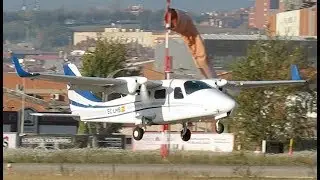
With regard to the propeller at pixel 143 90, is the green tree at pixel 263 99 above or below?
below

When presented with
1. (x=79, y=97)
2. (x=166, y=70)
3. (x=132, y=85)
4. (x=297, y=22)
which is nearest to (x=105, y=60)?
(x=166, y=70)

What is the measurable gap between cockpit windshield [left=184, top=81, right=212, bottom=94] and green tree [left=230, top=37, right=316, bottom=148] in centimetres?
1573

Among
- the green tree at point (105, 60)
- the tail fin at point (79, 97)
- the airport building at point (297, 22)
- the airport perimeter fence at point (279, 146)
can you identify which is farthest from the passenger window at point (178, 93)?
the airport building at point (297, 22)

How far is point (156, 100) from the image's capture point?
4303 centimetres

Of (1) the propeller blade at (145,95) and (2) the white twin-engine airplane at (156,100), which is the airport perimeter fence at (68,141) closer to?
(2) the white twin-engine airplane at (156,100)

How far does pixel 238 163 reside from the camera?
44031 millimetres

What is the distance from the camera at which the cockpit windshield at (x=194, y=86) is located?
41938 mm

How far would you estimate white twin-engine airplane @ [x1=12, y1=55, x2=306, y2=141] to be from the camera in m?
41.0

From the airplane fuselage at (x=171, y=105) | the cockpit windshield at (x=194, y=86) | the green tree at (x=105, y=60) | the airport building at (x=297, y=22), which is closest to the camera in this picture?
the airplane fuselage at (x=171, y=105)

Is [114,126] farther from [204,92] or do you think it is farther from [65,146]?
[204,92]

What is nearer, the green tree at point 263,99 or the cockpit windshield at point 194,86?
the cockpit windshield at point 194,86

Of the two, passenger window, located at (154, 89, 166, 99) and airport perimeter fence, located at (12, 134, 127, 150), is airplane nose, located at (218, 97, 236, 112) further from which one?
airport perimeter fence, located at (12, 134, 127, 150)

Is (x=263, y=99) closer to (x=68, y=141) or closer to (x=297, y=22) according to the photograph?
(x=68, y=141)

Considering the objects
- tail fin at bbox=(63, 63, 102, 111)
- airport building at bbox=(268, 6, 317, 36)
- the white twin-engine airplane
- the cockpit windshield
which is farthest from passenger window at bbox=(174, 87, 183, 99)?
airport building at bbox=(268, 6, 317, 36)
